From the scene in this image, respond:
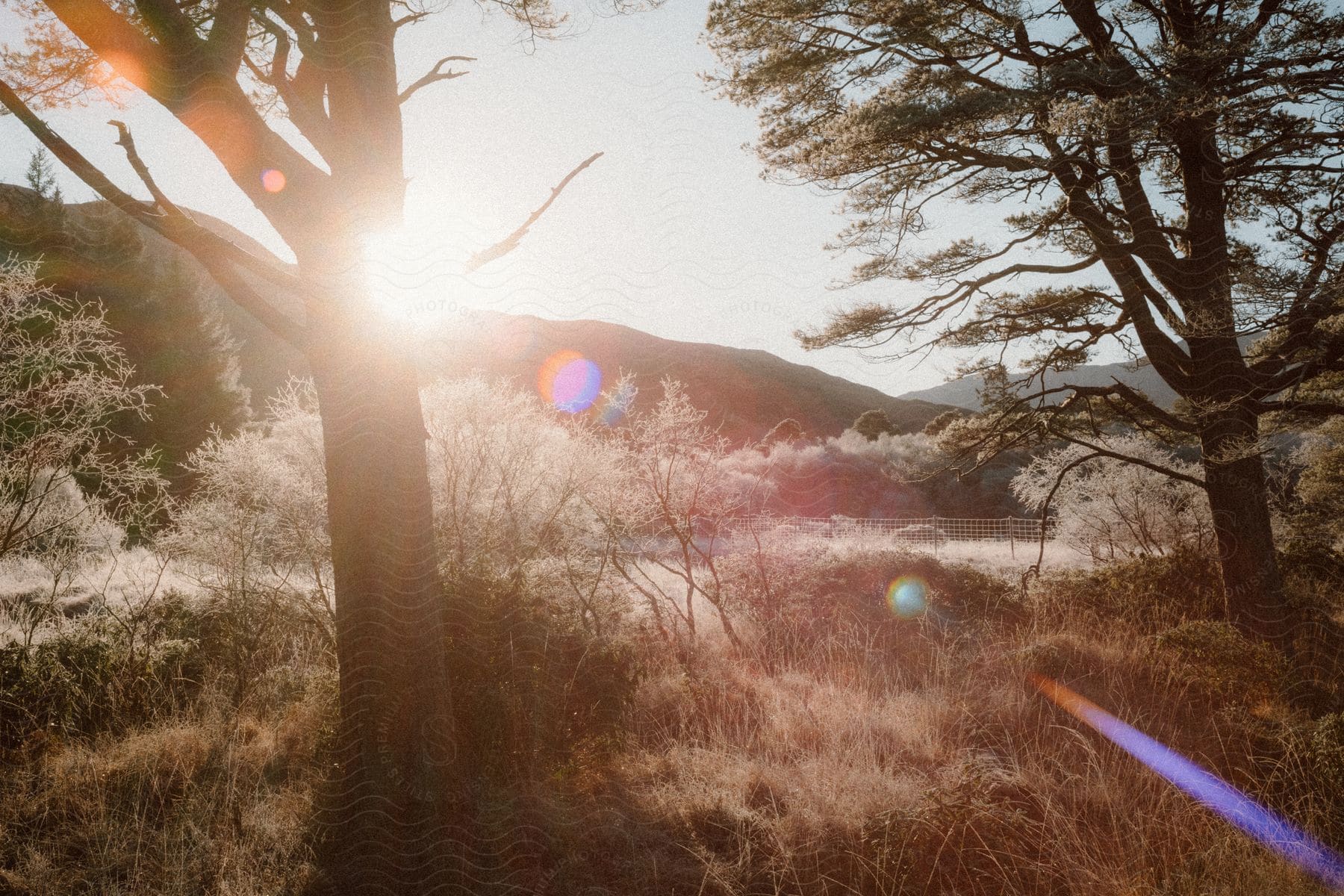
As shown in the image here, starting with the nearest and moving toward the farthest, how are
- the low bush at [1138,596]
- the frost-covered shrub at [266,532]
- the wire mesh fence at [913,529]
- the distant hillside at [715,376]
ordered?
the frost-covered shrub at [266,532], the low bush at [1138,596], the wire mesh fence at [913,529], the distant hillside at [715,376]

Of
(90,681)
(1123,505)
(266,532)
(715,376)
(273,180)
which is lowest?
(90,681)

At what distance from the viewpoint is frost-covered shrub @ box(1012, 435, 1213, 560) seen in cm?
1145

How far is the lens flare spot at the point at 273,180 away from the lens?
3.09m

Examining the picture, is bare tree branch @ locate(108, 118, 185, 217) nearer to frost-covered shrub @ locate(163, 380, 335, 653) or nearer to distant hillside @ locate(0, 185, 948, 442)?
frost-covered shrub @ locate(163, 380, 335, 653)

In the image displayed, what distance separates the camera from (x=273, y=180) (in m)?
3.10

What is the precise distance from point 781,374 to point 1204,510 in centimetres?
5118

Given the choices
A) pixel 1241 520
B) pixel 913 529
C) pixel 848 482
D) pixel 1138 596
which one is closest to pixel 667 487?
pixel 1241 520

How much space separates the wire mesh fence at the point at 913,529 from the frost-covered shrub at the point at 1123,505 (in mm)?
913

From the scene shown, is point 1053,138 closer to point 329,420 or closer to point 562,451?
point 562,451

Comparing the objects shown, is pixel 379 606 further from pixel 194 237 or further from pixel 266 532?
pixel 266 532

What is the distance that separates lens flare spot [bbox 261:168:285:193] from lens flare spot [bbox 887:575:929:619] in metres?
9.83

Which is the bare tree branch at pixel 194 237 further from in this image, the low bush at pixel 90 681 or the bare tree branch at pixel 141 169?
the low bush at pixel 90 681

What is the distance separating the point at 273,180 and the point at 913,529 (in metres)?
21.4

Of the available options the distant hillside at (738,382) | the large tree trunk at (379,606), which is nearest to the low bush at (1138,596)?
the large tree trunk at (379,606)
